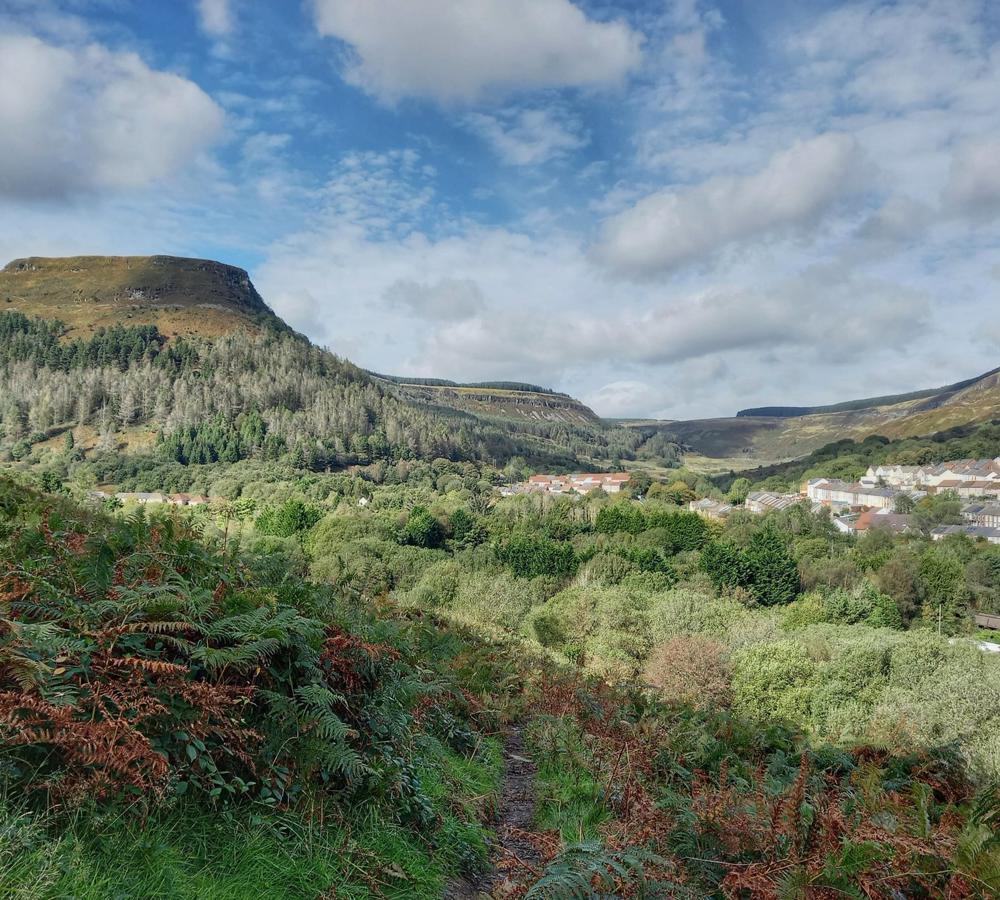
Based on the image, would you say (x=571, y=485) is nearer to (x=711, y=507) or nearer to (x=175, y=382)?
(x=711, y=507)

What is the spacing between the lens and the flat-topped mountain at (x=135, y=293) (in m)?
131

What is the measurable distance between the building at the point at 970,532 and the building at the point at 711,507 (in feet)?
80.1

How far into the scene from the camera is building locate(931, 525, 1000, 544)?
6475 centimetres

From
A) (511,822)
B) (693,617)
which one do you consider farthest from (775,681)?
(511,822)

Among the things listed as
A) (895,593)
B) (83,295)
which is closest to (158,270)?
(83,295)

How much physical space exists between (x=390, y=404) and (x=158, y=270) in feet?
259

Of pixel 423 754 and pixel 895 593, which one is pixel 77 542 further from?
pixel 895 593

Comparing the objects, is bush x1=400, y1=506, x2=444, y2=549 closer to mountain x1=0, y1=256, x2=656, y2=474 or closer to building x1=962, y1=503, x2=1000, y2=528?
mountain x1=0, y1=256, x2=656, y2=474

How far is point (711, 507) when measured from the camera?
98.6 metres

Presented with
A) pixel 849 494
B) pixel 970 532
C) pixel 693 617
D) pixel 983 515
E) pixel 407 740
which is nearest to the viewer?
pixel 407 740

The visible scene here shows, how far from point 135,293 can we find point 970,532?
16661 centimetres

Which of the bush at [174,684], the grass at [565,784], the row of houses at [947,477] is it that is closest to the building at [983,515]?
the row of houses at [947,477]

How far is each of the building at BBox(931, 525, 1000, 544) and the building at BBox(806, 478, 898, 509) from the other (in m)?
20.7

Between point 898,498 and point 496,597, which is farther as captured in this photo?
point 898,498
